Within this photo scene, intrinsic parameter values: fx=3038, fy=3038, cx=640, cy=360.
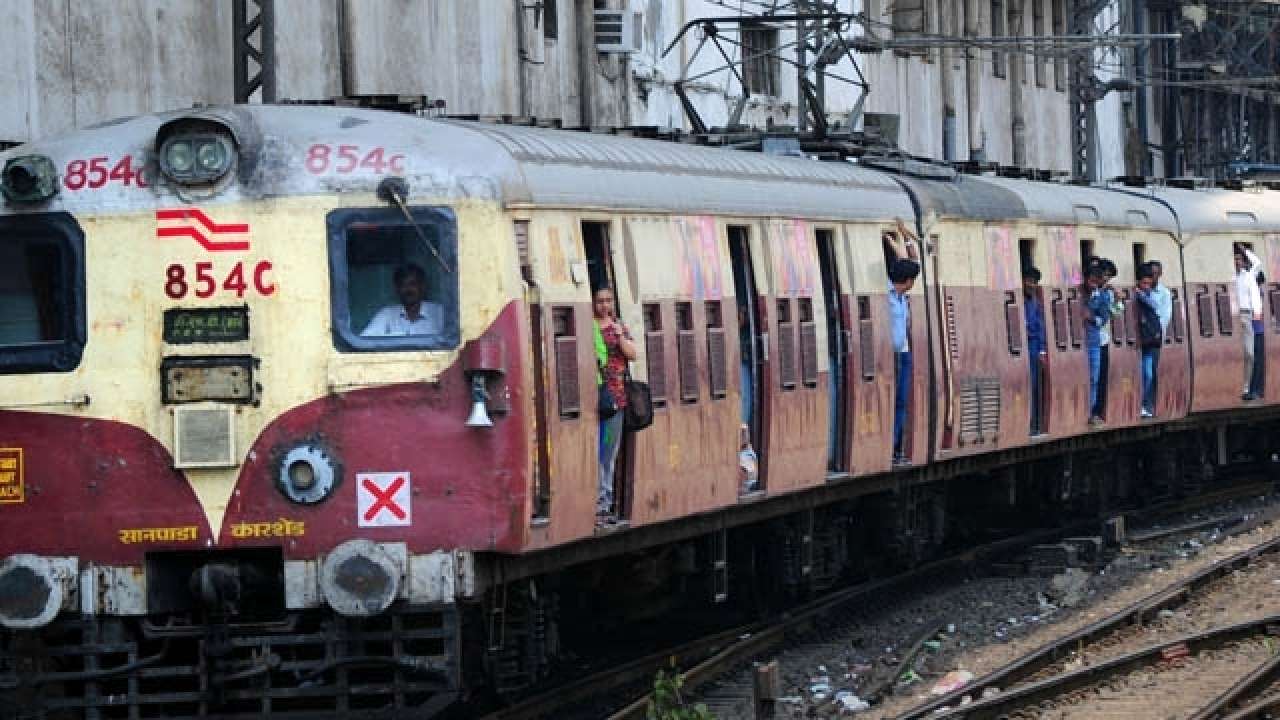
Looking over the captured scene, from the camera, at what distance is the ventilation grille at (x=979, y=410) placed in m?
20.9

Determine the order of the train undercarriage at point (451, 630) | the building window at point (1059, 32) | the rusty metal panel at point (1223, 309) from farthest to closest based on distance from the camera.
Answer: the building window at point (1059, 32) → the rusty metal panel at point (1223, 309) → the train undercarriage at point (451, 630)

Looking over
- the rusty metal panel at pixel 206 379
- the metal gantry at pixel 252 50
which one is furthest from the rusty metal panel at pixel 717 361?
the metal gantry at pixel 252 50

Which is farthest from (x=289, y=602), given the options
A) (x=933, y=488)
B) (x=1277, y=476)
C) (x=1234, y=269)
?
(x=1277, y=476)

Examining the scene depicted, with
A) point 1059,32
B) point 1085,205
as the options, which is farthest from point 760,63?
point 1059,32

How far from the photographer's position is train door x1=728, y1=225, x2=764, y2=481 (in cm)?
1678

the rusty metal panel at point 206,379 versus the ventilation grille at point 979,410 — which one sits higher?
the rusty metal panel at point 206,379

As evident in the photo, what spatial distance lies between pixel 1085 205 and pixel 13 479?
13.7 meters

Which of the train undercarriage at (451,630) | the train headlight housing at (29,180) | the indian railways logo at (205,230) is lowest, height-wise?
the train undercarriage at (451,630)

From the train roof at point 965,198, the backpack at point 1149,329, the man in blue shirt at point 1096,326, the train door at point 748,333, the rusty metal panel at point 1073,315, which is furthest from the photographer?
the backpack at point 1149,329

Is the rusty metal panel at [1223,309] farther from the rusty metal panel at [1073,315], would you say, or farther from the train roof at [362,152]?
the train roof at [362,152]

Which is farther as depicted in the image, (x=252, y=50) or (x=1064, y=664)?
(x=252, y=50)

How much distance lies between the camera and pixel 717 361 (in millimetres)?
16031

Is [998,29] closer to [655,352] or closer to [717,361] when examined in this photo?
[717,361]

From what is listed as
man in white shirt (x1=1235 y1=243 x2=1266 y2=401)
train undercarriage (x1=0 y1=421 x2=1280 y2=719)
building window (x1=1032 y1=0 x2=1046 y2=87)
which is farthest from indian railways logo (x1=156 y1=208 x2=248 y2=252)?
building window (x1=1032 y1=0 x2=1046 y2=87)
